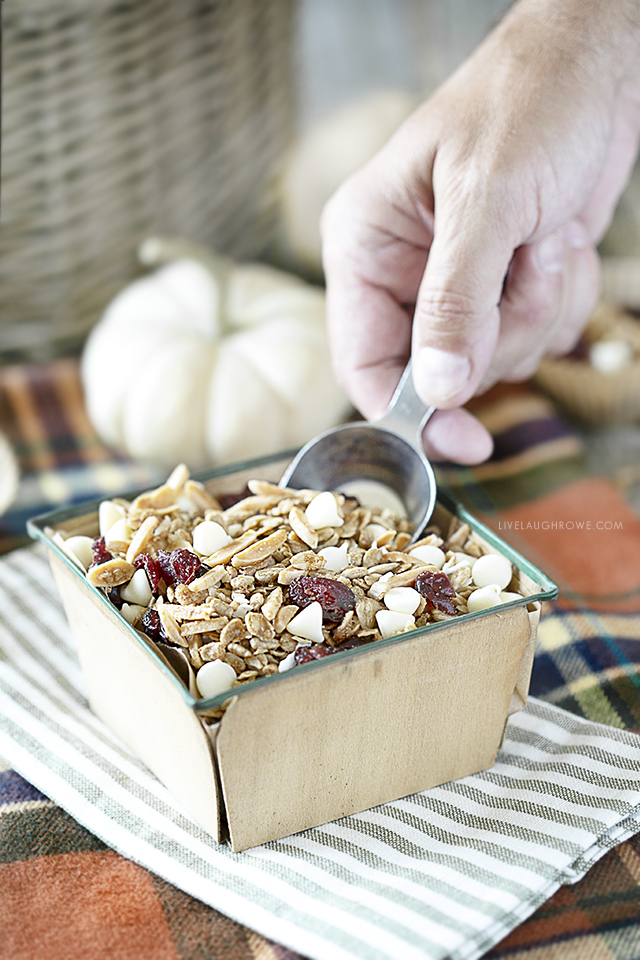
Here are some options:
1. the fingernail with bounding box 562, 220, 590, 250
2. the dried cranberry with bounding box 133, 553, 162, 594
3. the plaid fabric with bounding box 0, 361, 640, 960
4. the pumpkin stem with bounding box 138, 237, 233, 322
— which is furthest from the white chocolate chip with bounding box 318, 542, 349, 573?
the pumpkin stem with bounding box 138, 237, 233, 322

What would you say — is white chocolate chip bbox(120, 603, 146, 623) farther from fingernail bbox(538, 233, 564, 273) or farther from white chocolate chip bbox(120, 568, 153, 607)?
fingernail bbox(538, 233, 564, 273)

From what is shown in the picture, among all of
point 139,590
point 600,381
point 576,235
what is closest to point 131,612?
point 139,590

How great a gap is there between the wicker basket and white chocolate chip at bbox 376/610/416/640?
81 cm

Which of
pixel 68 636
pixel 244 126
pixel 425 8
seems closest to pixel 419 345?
pixel 68 636

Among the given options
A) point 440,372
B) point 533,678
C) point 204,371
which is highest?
point 440,372

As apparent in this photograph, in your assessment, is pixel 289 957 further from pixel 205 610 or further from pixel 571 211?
pixel 571 211

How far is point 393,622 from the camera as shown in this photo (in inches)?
24.0

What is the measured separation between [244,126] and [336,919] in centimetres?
113

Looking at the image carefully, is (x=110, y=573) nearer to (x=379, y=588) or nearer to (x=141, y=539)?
(x=141, y=539)

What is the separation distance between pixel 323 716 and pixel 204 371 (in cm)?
62

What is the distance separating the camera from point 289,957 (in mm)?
572

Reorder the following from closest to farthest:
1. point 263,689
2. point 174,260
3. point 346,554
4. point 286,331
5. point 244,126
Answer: point 263,689 → point 346,554 → point 286,331 → point 174,260 → point 244,126

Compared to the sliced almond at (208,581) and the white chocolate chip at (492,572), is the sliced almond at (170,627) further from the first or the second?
the white chocolate chip at (492,572)

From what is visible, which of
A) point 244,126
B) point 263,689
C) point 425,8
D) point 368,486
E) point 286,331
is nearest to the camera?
point 263,689
